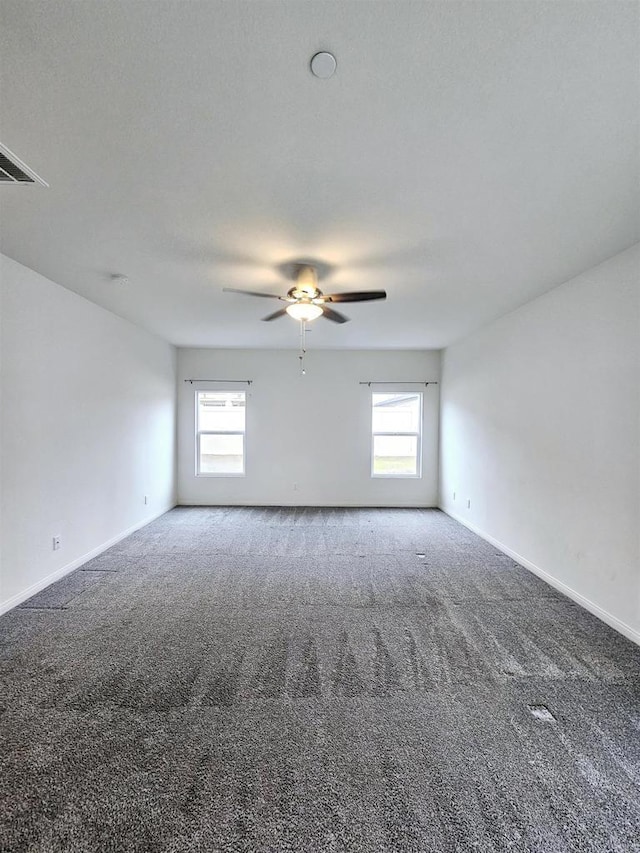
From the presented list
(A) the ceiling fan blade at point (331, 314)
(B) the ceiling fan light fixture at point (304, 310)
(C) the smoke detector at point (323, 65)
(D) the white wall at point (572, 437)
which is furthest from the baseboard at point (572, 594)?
(C) the smoke detector at point (323, 65)

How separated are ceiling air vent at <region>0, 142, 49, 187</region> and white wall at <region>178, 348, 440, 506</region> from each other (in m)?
4.40

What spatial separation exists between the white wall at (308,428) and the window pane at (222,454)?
15 cm

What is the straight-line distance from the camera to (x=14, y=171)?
70.1 inches

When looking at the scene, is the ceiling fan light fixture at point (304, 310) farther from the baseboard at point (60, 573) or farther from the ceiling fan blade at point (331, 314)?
the baseboard at point (60, 573)

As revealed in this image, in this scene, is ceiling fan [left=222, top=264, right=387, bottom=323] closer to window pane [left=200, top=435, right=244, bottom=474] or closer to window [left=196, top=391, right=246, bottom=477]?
window [left=196, top=391, right=246, bottom=477]

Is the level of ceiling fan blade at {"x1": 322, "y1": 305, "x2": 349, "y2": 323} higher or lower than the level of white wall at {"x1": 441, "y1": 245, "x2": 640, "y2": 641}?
higher

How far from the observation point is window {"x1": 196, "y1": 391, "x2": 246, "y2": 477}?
6371 millimetres

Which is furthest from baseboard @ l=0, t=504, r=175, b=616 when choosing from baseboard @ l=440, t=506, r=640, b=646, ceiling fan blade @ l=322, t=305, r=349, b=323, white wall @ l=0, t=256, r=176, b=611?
baseboard @ l=440, t=506, r=640, b=646

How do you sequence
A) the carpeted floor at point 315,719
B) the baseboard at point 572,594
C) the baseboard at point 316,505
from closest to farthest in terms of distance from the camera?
the carpeted floor at point 315,719 → the baseboard at point 572,594 → the baseboard at point 316,505

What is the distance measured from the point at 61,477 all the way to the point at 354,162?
3398 mm

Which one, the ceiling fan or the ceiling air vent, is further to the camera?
the ceiling fan

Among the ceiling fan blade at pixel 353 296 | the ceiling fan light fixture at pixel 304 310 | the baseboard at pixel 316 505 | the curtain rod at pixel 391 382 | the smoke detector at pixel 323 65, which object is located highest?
the smoke detector at pixel 323 65

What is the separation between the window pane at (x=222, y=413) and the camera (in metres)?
6.38

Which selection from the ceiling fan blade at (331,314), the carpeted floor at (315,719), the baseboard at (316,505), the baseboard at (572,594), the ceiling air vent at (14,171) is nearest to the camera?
the carpeted floor at (315,719)
